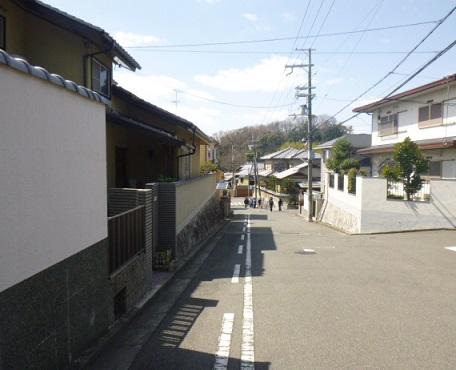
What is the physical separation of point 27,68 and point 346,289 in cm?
737

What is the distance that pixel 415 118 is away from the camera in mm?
24422

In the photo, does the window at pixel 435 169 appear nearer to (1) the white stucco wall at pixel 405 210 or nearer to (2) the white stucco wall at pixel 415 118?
(2) the white stucco wall at pixel 415 118

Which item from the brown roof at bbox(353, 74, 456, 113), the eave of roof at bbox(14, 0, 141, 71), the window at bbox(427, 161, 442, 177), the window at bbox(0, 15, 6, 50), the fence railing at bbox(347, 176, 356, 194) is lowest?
the fence railing at bbox(347, 176, 356, 194)

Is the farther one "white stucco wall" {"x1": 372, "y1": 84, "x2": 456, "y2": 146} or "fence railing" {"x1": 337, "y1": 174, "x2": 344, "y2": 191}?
"fence railing" {"x1": 337, "y1": 174, "x2": 344, "y2": 191}

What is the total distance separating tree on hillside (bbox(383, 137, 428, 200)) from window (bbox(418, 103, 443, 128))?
3.92 m

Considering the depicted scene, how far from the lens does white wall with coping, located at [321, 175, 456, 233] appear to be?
19609mm

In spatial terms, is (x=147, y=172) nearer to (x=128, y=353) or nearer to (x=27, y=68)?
(x=128, y=353)

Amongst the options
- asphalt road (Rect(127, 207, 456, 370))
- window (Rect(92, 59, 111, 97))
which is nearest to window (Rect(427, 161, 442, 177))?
asphalt road (Rect(127, 207, 456, 370))

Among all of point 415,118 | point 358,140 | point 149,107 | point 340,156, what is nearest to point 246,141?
Result: point 358,140

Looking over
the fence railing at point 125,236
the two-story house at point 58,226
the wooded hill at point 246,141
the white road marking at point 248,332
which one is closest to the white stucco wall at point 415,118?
the white road marking at point 248,332

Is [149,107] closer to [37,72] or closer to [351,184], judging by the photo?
[37,72]

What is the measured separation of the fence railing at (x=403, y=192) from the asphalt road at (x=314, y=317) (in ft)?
25.3

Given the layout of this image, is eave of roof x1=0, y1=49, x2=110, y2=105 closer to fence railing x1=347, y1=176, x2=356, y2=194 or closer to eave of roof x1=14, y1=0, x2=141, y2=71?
eave of roof x1=14, y1=0, x2=141, y2=71

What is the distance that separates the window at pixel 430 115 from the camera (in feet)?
72.7
